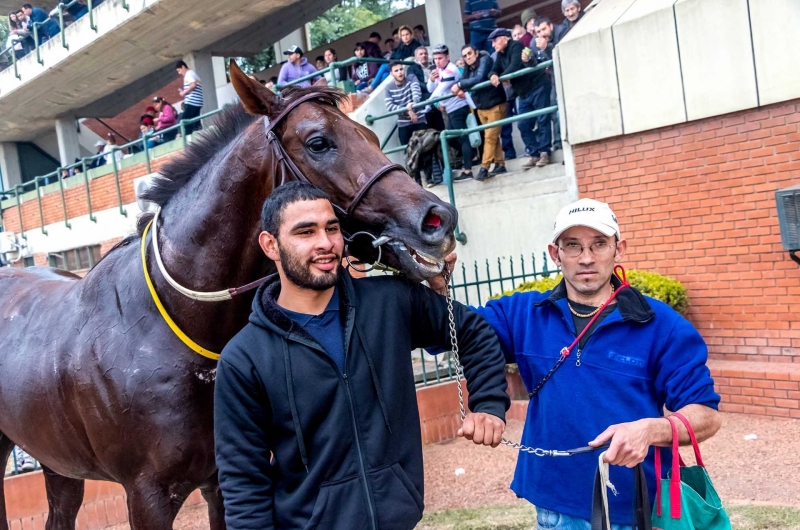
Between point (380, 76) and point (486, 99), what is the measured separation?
286cm

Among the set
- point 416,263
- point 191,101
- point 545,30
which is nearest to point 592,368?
point 416,263

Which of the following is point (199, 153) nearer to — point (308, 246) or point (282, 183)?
point (282, 183)

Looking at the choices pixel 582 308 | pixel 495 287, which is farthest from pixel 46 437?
pixel 495 287

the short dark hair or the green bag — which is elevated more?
the short dark hair

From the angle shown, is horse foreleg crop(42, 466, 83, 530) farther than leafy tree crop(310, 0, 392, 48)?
No

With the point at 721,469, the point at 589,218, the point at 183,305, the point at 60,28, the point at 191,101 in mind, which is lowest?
the point at 721,469

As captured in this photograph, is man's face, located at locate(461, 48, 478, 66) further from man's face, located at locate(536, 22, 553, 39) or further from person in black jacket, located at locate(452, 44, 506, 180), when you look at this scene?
man's face, located at locate(536, 22, 553, 39)

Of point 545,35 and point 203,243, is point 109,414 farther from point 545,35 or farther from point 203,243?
point 545,35

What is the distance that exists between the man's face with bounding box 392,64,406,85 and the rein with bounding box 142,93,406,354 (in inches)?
329

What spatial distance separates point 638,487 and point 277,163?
1.60m

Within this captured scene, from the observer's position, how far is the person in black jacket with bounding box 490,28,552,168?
9.00 m

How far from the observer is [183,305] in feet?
9.06

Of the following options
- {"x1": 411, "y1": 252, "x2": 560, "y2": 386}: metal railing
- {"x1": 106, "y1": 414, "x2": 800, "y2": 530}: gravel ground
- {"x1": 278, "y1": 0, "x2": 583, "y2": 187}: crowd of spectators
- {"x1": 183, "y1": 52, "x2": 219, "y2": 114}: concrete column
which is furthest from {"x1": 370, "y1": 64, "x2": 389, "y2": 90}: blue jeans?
{"x1": 183, "y1": 52, "x2": 219, "y2": 114}: concrete column

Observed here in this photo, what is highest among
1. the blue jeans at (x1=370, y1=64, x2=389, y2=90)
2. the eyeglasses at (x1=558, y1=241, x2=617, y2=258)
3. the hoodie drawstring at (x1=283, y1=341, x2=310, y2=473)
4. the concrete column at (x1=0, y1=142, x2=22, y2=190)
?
the concrete column at (x1=0, y1=142, x2=22, y2=190)
